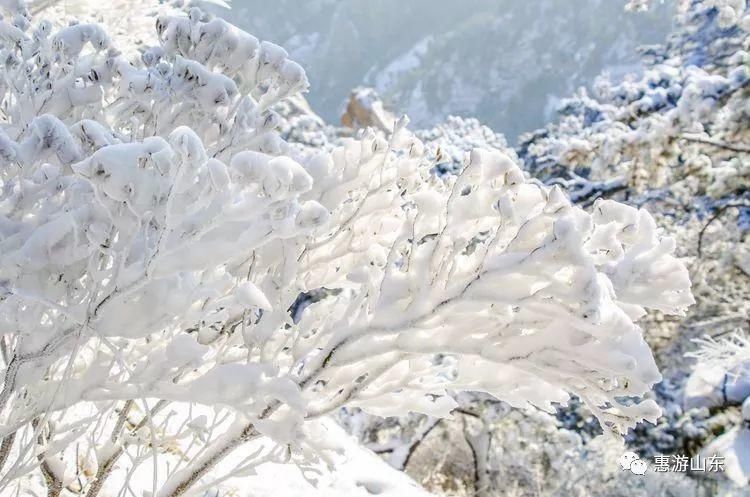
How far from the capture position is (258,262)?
137 cm

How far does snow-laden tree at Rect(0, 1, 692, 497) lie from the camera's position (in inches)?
38.2

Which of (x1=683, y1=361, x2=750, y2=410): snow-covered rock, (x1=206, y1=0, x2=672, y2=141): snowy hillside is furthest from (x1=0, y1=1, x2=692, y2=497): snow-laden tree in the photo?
Answer: (x1=206, y1=0, x2=672, y2=141): snowy hillside

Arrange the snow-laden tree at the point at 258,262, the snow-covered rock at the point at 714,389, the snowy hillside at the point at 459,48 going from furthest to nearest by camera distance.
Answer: the snowy hillside at the point at 459,48 < the snow-covered rock at the point at 714,389 < the snow-laden tree at the point at 258,262

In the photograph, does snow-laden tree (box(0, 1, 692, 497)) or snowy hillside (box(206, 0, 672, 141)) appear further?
snowy hillside (box(206, 0, 672, 141))

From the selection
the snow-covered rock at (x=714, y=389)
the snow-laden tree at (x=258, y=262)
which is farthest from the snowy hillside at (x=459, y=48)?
the snow-laden tree at (x=258, y=262)

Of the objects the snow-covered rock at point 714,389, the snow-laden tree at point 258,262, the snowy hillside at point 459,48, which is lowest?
the snow-laden tree at point 258,262

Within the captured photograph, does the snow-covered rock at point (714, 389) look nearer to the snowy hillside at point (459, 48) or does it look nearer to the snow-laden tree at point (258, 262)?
the snow-laden tree at point (258, 262)

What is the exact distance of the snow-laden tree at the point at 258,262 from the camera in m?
0.97

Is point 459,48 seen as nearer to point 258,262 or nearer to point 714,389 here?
point 714,389

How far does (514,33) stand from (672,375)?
143 ft

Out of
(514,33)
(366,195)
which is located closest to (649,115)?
(366,195)

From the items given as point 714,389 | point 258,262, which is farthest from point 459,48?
point 258,262

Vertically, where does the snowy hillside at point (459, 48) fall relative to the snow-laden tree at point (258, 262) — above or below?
above

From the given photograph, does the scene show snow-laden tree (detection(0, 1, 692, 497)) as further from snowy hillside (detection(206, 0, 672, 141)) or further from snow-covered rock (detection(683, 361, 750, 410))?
snowy hillside (detection(206, 0, 672, 141))
